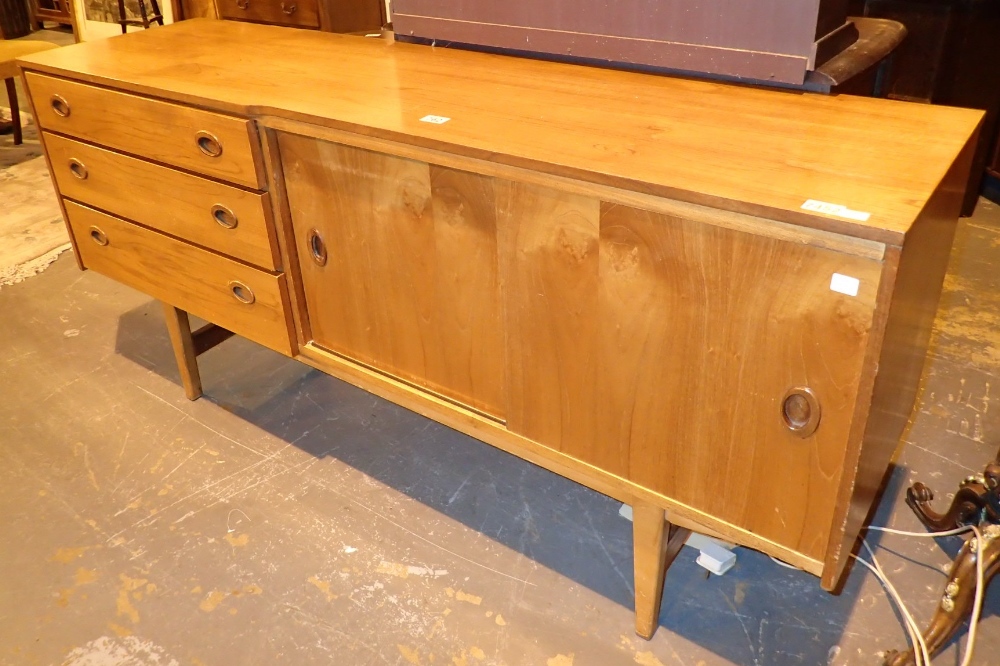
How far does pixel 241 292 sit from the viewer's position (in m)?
1.64

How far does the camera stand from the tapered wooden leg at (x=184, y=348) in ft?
6.35

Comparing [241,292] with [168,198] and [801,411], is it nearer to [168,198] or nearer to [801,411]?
[168,198]

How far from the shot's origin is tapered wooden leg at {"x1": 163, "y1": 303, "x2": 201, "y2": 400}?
76.2 inches

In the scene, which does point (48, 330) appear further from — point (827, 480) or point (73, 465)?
point (827, 480)

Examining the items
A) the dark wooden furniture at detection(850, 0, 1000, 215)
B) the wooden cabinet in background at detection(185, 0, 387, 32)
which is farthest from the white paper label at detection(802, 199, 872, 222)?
the wooden cabinet in background at detection(185, 0, 387, 32)

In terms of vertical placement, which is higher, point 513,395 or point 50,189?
point 513,395

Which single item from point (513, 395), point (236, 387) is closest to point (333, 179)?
point (513, 395)

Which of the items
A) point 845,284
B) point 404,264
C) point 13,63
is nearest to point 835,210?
point 845,284

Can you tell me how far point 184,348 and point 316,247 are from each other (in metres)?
0.68

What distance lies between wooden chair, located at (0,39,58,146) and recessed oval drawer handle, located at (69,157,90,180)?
1902 mm

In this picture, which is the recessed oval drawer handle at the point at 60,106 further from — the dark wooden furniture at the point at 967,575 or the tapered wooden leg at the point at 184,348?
the dark wooden furniture at the point at 967,575

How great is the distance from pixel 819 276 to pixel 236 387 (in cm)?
159

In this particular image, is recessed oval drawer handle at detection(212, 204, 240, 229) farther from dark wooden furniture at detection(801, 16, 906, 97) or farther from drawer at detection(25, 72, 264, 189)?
dark wooden furniture at detection(801, 16, 906, 97)

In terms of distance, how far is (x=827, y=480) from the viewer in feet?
3.38
